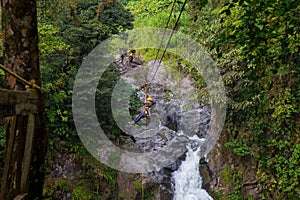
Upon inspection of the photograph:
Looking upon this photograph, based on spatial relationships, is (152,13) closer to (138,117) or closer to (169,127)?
(169,127)

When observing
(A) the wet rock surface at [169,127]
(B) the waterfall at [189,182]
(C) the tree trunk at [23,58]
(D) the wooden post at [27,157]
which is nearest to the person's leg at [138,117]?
(A) the wet rock surface at [169,127]

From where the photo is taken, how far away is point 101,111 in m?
6.63

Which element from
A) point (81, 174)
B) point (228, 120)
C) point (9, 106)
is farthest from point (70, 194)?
point (9, 106)

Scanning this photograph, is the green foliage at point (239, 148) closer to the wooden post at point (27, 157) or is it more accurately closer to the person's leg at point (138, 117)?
the person's leg at point (138, 117)

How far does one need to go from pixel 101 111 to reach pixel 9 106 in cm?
525

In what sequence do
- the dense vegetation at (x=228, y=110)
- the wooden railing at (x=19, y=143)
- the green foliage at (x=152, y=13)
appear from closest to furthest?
the wooden railing at (x=19, y=143)
the dense vegetation at (x=228, y=110)
the green foliage at (x=152, y=13)

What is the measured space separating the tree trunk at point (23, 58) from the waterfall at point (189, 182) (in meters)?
5.70

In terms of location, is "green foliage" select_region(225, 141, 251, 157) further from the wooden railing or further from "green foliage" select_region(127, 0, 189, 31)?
"green foliage" select_region(127, 0, 189, 31)

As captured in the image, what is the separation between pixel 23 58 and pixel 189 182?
20.6ft

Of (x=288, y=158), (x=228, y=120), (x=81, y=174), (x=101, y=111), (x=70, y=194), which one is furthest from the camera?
(x=228, y=120)

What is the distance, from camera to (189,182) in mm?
7344

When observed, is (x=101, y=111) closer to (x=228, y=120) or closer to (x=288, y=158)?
(x=228, y=120)

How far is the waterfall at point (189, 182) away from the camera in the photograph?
23.4 feet

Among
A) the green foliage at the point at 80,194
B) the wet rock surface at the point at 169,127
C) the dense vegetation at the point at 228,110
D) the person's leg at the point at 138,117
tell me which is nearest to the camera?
the dense vegetation at the point at 228,110
